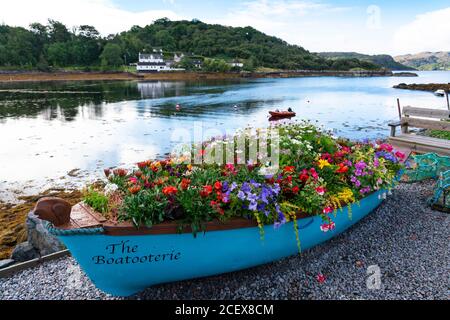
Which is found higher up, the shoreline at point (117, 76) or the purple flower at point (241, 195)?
the shoreline at point (117, 76)

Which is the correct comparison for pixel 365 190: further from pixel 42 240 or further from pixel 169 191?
pixel 42 240

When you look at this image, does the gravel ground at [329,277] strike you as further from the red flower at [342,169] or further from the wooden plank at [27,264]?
the red flower at [342,169]

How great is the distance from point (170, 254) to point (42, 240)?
373cm

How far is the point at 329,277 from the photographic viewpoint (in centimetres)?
530

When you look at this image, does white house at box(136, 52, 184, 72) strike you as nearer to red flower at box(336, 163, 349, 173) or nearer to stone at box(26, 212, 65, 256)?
stone at box(26, 212, 65, 256)

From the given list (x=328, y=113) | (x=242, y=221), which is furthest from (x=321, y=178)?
(x=328, y=113)

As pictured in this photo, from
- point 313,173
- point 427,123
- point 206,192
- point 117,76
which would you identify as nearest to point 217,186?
point 206,192

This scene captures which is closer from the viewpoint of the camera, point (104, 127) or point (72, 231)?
point (72, 231)

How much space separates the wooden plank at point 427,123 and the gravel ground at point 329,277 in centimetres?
570

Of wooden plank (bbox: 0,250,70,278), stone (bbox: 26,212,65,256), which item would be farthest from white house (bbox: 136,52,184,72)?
wooden plank (bbox: 0,250,70,278)

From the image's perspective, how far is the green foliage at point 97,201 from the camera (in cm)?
445

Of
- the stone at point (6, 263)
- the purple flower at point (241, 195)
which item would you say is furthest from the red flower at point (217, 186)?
the stone at point (6, 263)

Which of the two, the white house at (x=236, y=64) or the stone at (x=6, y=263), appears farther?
the white house at (x=236, y=64)
